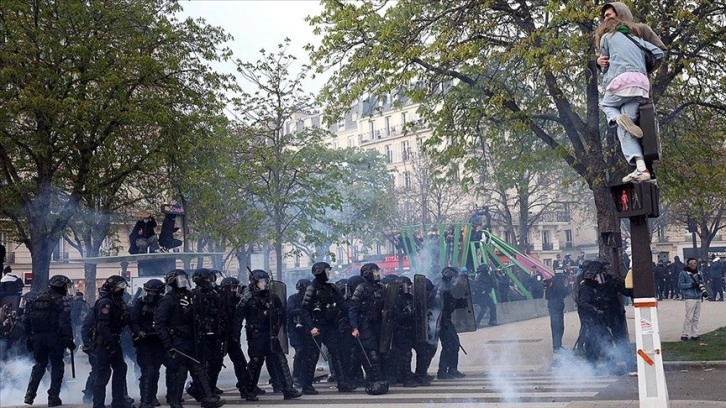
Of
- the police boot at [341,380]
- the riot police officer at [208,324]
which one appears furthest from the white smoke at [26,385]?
the police boot at [341,380]

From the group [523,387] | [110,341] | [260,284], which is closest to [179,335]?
[110,341]

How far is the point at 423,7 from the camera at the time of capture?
16.9m

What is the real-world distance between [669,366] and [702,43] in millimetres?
6081

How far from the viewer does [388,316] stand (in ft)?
43.2

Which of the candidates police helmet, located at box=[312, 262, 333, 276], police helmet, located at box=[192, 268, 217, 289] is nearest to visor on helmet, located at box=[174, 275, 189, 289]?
police helmet, located at box=[192, 268, 217, 289]

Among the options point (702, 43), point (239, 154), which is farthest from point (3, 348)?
point (702, 43)

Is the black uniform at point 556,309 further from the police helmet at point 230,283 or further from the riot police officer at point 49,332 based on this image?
the riot police officer at point 49,332

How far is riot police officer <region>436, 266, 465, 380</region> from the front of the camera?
14.2 meters

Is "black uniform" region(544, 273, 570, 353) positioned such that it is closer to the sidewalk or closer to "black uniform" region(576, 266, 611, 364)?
the sidewalk

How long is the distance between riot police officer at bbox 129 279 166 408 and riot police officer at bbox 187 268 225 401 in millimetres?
594

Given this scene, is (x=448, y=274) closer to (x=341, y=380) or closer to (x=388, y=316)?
(x=388, y=316)

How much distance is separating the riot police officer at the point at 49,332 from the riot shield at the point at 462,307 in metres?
6.53

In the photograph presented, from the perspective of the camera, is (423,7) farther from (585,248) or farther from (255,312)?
(585,248)

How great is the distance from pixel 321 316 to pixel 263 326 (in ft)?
3.04
